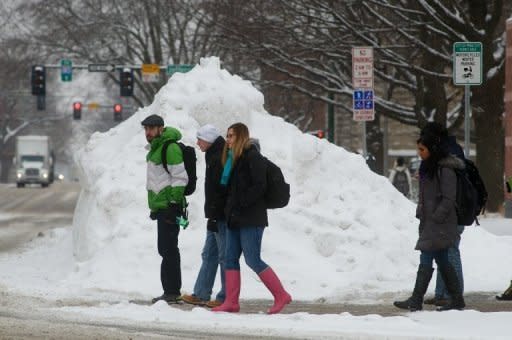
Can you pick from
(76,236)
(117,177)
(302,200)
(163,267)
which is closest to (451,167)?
(163,267)

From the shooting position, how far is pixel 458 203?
12.7 meters

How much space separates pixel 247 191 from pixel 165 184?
1375mm

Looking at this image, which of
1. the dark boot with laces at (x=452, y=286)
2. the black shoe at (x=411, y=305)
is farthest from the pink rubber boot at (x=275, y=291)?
the dark boot with laces at (x=452, y=286)

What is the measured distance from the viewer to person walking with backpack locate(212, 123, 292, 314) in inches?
485

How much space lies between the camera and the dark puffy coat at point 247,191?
1230 cm

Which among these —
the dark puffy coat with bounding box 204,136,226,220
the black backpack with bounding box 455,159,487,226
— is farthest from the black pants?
the black backpack with bounding box 455,159,487,226

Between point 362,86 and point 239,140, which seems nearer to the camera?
point 239,140

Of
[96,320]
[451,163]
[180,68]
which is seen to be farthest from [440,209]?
[180,68]

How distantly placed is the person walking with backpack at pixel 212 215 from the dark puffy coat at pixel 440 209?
174 cm

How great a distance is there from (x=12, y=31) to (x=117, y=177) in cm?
4502

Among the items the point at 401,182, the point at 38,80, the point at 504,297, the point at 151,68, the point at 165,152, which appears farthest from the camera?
the point at 151,68

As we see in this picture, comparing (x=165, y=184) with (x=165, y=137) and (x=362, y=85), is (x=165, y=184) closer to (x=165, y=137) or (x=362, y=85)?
(x=165, y=137)

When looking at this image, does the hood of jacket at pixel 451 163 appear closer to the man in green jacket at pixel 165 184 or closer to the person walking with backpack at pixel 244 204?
the person walking with backpack at pixel 244 204

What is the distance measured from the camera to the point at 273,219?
57.1 feet
